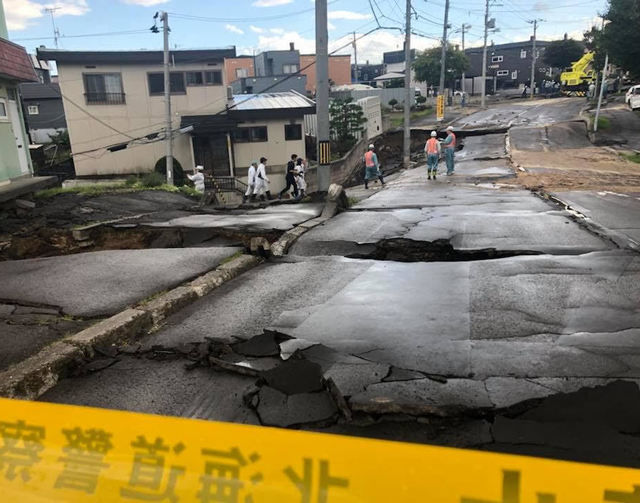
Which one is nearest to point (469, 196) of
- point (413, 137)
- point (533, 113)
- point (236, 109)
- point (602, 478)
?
point (602, 478)

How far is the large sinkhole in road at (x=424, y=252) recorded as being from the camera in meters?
7.28

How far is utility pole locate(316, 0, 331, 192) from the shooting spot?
12.7 meters

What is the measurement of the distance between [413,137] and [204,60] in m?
15.1

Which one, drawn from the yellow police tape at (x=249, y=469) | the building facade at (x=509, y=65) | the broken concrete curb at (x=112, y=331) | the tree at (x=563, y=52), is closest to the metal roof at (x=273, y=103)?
the broken concrete curb at (x=112, y=331)

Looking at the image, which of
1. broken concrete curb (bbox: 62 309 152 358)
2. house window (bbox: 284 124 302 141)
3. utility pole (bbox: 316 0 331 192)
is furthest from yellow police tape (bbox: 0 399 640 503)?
house window (bbox: 284 124 302 141)

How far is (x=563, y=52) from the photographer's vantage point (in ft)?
179

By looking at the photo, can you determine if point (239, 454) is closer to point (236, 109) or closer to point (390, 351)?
point (390, 351)

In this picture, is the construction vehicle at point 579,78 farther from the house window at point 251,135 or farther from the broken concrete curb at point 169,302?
the broken concrete curb at point 169,302

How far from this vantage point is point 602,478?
133 cm

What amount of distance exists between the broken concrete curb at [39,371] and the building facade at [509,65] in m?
63.2

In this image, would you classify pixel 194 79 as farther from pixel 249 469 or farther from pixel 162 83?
pixel 249 469

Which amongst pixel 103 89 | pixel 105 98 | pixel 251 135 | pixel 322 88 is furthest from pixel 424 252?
pixel 103 89

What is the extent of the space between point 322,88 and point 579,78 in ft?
141

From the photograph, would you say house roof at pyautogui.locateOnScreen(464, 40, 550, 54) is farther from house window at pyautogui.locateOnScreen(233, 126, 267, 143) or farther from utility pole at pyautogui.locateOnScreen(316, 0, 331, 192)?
utility pole at pyautogui.locateOnScreen(316, 0, 331, 192)
